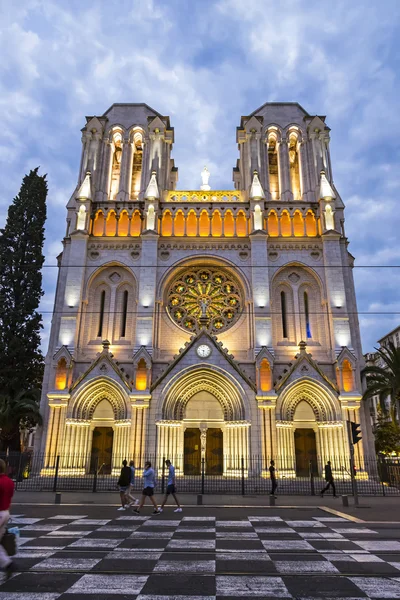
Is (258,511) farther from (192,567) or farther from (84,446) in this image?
(84,446)

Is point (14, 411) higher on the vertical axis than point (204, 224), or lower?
lower

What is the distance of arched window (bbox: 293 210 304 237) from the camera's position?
3241 centimetres

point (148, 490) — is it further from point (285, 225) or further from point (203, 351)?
point (285, 225)

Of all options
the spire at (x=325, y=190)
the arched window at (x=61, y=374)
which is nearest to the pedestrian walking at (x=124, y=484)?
the arched window at (x=61, y=374)

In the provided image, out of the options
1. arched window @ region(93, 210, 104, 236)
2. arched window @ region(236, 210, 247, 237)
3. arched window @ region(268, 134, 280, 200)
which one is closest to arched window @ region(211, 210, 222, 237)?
arched window @ region(236, 210, 247, 237)

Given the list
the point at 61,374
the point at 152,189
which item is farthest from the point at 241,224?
the point at 61,374

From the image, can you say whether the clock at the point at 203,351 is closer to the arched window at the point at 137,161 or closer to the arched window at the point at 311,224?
the arched window at the point at 311,224

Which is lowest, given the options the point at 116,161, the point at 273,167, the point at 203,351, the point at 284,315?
the point at 203,351

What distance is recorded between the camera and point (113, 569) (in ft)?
21.3

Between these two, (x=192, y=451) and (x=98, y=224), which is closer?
(x=192, y=451)

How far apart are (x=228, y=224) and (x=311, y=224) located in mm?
6289

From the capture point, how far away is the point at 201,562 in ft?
22.7

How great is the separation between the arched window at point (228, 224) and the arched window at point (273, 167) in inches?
187

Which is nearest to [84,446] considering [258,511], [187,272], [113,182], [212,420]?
[212,420]
